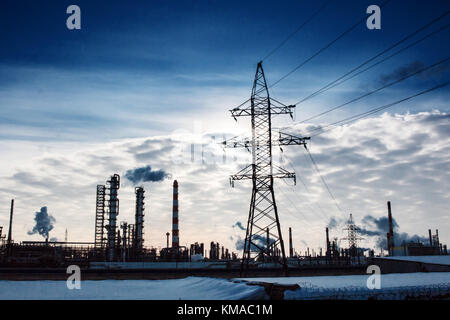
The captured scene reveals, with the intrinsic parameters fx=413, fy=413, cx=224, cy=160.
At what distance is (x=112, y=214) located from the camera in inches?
2734

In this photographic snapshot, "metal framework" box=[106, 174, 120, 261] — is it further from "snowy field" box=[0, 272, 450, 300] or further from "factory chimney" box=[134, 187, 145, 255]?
"snowy field" box=[0, 272, 450, 300]


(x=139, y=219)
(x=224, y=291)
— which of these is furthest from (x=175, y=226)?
(x=224, y=291)

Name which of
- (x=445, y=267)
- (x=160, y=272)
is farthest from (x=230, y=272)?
(x=445, y=267)

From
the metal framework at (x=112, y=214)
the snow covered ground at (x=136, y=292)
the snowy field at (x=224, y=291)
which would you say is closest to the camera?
the snowy field at (x=224, y=291)

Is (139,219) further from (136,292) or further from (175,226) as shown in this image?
(136,292)

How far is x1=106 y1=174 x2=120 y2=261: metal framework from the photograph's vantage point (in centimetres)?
6800

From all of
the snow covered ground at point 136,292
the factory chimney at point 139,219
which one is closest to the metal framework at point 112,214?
the factory chimney at point 139,219

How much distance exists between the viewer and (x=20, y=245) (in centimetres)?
6856

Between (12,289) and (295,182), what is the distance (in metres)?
21.0

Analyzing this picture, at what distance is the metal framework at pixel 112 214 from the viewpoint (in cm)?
6800

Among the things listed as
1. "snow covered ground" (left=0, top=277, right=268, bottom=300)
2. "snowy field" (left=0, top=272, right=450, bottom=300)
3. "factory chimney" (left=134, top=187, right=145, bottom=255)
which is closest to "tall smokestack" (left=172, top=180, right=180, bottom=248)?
"factory chimney" (left=134, top=187, right=145, bottom=255)

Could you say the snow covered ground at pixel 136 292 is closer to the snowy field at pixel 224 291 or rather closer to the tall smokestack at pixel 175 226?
the snowy field at pixel 224 291
